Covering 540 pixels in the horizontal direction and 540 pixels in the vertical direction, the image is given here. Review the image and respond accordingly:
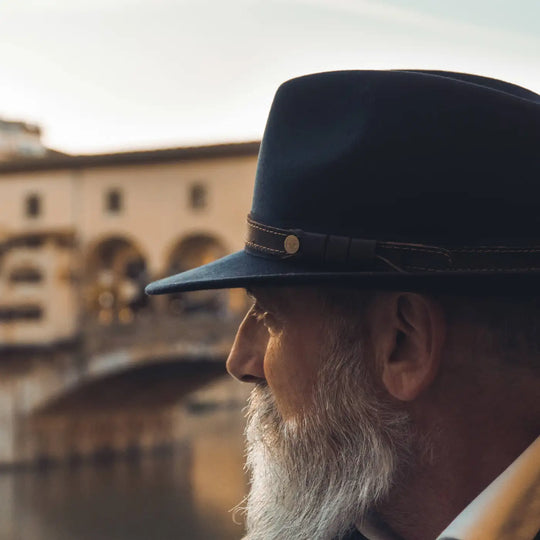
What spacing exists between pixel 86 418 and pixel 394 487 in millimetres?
16544

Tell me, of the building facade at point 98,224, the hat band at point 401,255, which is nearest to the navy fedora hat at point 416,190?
the hat band at point 401,255

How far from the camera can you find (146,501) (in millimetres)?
13078

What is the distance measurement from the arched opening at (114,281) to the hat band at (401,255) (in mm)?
15397

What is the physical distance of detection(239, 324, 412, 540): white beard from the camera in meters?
0.81

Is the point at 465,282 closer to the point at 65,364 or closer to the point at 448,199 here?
the point at 448,199

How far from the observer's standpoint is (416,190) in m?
0.79

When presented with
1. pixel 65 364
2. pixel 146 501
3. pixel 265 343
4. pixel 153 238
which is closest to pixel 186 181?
pixel 153 238

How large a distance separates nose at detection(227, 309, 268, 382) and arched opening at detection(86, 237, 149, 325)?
15315mm

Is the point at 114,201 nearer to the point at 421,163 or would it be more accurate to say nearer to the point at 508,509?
the point at 421,163

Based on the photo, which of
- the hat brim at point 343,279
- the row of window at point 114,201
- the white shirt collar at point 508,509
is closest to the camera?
the white shirt collar at point 508,509

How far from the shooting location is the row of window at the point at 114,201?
55.3ft

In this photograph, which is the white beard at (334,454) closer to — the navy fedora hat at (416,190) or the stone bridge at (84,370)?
the navy fedora hat at (416,190)

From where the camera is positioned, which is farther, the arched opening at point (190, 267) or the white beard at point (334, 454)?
the arched opening at point (190, 267)

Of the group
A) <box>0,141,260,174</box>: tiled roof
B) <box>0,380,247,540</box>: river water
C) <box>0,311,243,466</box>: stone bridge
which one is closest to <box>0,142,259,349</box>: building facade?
<box>0,141,260,174</box>: tiled roof
